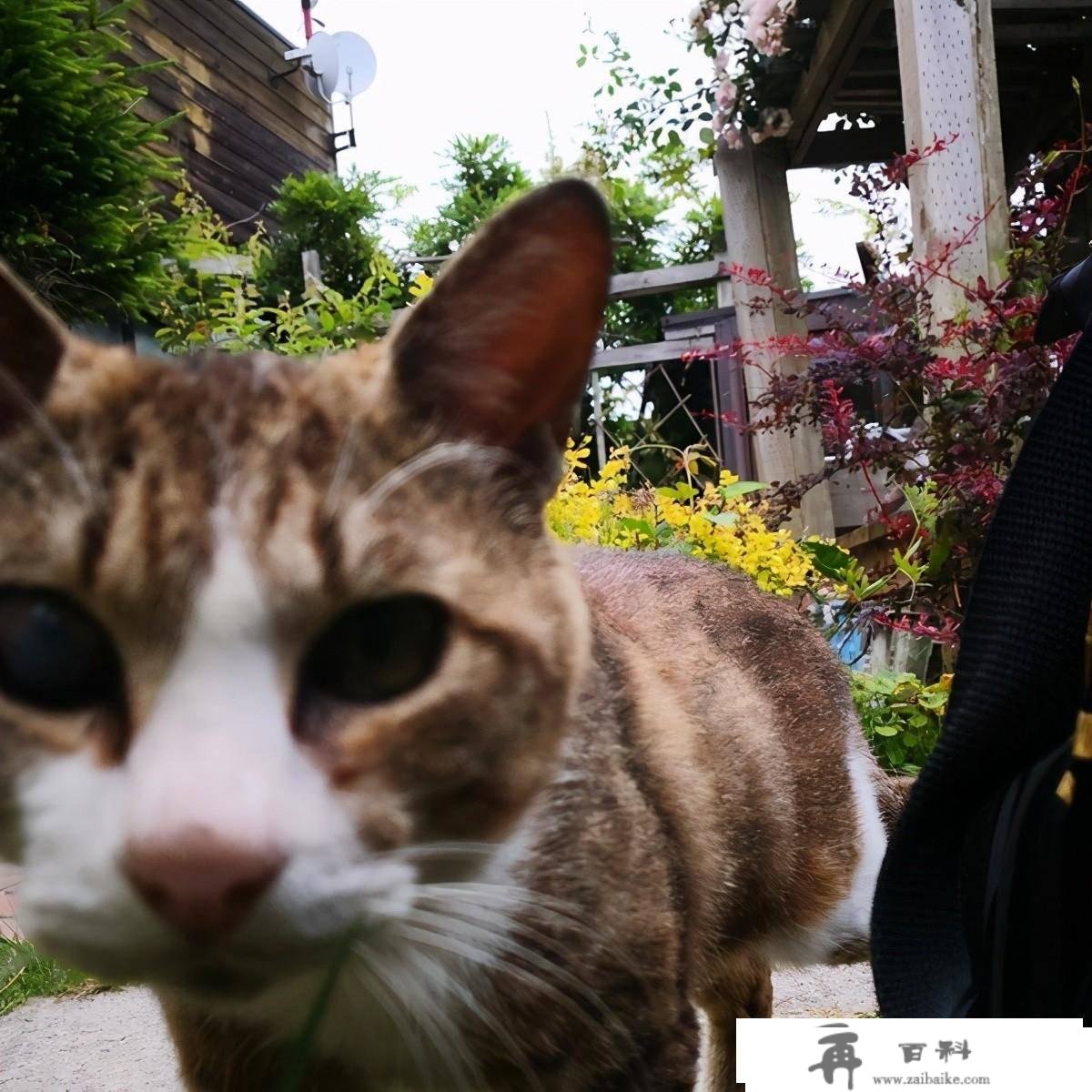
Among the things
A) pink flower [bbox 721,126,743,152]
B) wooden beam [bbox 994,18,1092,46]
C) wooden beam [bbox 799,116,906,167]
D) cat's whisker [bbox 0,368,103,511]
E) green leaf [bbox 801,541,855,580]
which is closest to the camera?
cat's whisker [bbox 0,368,103,511]

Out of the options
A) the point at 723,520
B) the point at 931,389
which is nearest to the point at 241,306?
the point at 723,520

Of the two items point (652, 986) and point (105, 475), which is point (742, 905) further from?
point (105, 475)

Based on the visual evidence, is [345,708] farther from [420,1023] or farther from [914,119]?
[914,119]

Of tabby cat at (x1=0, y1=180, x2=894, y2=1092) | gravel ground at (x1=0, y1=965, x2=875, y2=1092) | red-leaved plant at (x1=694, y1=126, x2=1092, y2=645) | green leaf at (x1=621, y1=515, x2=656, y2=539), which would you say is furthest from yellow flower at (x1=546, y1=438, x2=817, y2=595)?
tabby cat at (x1=0, y1=180, x2=894, y2=1092)

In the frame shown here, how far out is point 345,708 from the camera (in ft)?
2.02

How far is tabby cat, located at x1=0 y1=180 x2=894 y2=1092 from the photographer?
549 millimetres

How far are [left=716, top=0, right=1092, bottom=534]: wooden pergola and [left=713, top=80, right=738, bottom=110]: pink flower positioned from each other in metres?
0.14

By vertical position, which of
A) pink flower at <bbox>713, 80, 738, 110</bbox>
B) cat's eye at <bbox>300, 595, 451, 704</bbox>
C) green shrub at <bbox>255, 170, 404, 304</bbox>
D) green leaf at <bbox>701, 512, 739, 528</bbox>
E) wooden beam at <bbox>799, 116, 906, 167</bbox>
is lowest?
cat's eye at <bbox>300, 595, 451, 704</bbox>

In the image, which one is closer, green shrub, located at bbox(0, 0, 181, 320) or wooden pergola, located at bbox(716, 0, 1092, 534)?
green shrub, located at bbox(0, 0, 181, 320)

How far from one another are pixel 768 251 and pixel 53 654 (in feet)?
11.6

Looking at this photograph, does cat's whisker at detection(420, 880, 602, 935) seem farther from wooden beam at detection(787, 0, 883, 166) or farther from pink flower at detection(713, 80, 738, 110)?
pink flower at detection(713, 80, 738, 110)

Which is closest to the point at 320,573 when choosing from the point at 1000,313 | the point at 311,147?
the point at 311,147

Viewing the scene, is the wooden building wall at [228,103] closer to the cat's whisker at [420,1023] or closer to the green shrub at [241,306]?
the green shrub at [241,306]

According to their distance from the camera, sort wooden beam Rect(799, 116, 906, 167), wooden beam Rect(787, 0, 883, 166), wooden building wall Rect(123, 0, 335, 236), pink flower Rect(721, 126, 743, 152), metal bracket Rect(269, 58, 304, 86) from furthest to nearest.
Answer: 1. wooden beam Rect(799, 116, 906, 167)
2. pink flower Rect(721, 126, 743, 152)
3. wooden beam Rect(787, 0, 883, 166)
4. wooden building wall Rect(123, 0, 335, 236)
5. metal bracket Rect(269, 58, 304, 86)
